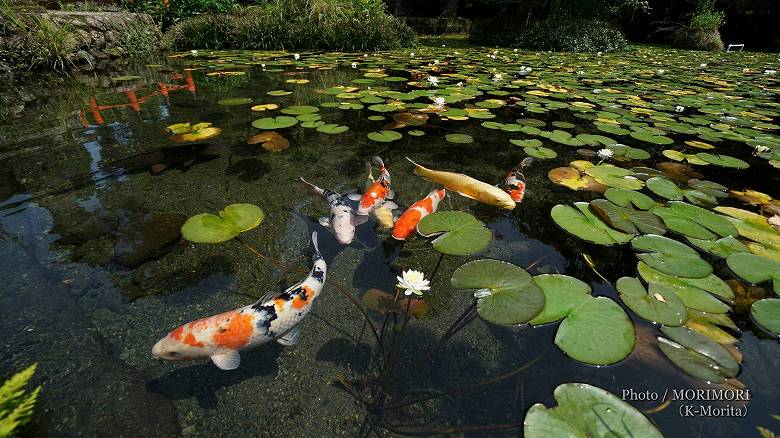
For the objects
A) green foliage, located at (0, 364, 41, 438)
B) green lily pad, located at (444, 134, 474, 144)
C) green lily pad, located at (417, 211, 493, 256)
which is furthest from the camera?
green lily pad, located at (444, 134, 474, 144)

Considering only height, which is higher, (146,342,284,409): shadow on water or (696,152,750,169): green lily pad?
(696,152,750,169): green lily pad

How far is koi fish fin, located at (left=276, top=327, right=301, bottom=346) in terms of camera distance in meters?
1.05

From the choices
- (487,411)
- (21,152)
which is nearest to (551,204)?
(487,411)

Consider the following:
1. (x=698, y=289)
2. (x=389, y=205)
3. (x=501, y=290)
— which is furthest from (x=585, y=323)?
(x=389, y=205)

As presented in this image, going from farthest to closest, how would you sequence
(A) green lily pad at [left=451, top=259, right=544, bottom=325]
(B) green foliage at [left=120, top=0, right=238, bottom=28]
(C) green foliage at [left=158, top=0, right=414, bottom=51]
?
(B) green foliage at [left=120, top=0, right=238, bottom=28] → (C) green foliage at [left=158, top=0, right=414, bottom=51] → (A) green lily pad at [left=451, top=259, right=544, bottom=325]

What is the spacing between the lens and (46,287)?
120cm

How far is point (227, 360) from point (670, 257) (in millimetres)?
1617

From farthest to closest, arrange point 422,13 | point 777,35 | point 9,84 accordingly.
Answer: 1. point 422,13
2. point 777,35
3. point 9,84

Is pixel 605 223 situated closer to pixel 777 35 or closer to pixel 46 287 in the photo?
pixel 46 287

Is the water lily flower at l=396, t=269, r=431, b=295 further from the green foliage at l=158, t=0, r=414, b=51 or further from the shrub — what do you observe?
the shrub

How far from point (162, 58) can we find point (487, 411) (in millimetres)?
8127

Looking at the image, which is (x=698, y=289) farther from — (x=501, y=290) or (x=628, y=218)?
(x=501, y=290)

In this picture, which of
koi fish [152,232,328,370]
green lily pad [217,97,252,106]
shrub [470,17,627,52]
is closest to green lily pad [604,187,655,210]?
→ koi fish [152,232,328,370]

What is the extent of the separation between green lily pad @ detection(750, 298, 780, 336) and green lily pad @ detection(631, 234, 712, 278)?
154 mm
